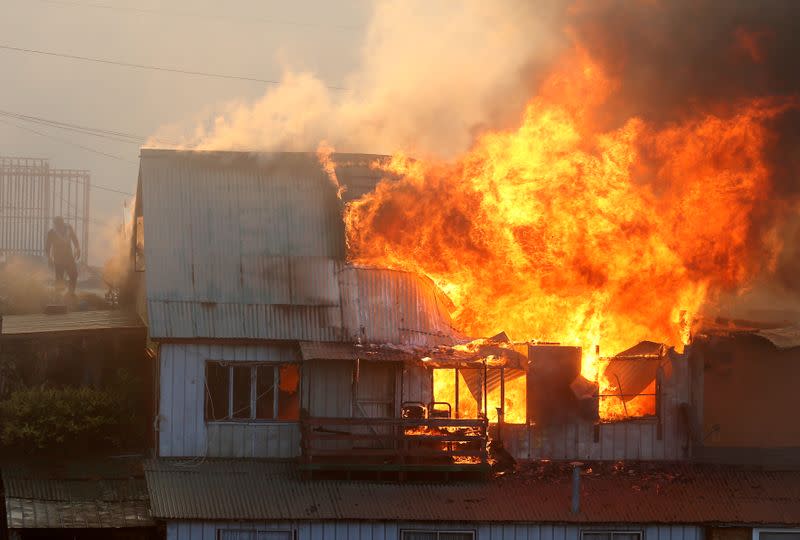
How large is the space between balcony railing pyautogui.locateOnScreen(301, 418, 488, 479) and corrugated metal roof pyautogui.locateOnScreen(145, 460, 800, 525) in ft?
1.58

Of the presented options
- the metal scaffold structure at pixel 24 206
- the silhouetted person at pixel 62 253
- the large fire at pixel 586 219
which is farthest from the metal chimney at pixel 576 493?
the metal scaffold structure at pixel 24 206

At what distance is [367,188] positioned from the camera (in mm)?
29172

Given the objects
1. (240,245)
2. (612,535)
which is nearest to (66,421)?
(240,245)

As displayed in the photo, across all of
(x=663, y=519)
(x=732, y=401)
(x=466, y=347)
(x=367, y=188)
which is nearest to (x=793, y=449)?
(x=732, y=401)

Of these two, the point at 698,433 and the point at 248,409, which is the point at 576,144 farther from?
the point at 248,409

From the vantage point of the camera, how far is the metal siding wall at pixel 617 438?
28094mm

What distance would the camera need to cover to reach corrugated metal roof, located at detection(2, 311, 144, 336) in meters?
29.1

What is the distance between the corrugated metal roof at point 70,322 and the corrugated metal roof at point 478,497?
16.6 ft

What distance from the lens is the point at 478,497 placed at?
26.0 metres

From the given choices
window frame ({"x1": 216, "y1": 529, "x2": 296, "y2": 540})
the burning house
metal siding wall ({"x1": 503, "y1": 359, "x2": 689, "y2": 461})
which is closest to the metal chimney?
the burning house

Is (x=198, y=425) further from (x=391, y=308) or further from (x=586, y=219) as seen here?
(x=586, y=219)

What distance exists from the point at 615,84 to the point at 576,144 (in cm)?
201

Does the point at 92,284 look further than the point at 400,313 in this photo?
Yes

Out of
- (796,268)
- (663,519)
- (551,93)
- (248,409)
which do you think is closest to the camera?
(663,519)
